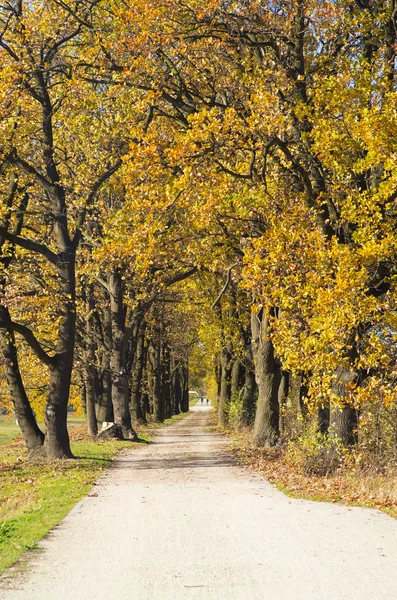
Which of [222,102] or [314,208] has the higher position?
[222,102]

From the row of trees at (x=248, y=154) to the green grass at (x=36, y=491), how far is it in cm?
137

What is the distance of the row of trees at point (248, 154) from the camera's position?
1380 centimetres

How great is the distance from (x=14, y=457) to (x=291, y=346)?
10.9 meters

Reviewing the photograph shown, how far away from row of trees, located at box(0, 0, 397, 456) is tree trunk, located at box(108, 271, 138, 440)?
8433mm

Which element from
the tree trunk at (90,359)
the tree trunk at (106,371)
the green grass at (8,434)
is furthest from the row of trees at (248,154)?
the green grass at (8,434)

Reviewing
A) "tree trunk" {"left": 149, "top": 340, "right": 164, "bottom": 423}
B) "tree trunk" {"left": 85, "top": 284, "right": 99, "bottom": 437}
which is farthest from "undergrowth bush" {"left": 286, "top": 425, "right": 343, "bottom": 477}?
"tree trunk" {"left": 149, "top": 340, "right": 164, "bottom": 423}

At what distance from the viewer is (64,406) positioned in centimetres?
2028

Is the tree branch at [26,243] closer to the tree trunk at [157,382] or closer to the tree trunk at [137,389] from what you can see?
the tree trunk at [137,389]

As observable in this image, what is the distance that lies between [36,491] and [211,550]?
6.67 meters

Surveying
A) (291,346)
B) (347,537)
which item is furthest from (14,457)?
(347,537)

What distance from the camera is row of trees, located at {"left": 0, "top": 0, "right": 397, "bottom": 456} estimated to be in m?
13.8

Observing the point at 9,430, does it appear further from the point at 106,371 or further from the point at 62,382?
the point at 62,382

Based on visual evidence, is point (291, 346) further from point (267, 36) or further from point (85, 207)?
point (85, 207)

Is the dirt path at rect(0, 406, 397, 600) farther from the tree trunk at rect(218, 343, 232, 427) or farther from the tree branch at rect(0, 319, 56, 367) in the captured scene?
the tree trunk at rect(218, 343, 232, 427)
